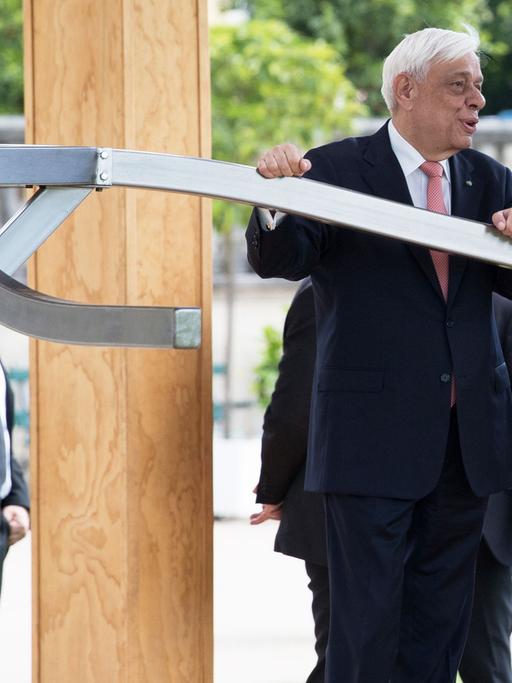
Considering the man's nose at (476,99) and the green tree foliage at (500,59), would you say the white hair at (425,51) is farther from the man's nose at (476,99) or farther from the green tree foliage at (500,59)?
the green tree foliage at (500,59)

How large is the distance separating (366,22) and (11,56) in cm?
896

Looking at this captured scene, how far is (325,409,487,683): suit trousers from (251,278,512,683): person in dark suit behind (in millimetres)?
532

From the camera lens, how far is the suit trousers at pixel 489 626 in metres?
3.73

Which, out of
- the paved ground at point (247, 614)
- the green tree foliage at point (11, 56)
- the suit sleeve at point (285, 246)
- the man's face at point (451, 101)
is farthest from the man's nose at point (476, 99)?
the green tree foliage at point (11, 56)

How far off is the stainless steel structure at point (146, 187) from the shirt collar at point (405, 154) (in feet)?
1.69

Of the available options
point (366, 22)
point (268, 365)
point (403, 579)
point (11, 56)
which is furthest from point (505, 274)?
point (366, 22)

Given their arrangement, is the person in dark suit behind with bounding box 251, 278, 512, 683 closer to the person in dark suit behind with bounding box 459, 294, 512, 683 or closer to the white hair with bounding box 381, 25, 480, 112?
the person in dark suit behind with bounding box 459, 294, 512, 683

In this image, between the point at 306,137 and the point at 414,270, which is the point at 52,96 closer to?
the point at 414,270

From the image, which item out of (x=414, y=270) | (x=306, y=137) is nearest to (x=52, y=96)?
(x=414, y=270)

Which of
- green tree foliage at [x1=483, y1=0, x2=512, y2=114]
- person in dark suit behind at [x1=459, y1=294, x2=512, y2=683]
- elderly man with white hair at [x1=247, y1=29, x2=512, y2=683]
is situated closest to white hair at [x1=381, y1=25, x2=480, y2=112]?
elderly man with white hair at [x1=247, y1=29, x2=512, y2=683]

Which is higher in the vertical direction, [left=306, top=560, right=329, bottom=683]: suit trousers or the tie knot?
the tie knot

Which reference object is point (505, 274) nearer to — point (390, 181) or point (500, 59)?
point (390, 181)

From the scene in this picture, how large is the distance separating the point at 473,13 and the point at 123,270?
22.7 m

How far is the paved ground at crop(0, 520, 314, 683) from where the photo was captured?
543cm
